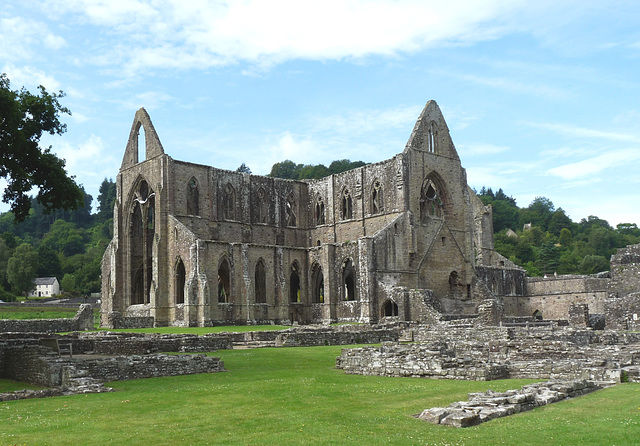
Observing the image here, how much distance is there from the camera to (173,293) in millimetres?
54281

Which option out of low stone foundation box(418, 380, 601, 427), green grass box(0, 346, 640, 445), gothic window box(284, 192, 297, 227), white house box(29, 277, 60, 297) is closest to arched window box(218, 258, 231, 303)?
gothic window box(284, 192, 297, 227)

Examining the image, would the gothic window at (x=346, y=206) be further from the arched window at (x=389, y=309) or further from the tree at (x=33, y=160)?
the tree at (x=33, y=160)

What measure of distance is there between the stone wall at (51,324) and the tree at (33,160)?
1903cm

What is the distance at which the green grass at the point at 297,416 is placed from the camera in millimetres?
11445

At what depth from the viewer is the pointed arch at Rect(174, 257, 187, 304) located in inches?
2139

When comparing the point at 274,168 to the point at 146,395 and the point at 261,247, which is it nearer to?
the point at 261,247

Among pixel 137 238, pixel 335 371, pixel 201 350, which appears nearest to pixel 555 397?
pixel 335 371

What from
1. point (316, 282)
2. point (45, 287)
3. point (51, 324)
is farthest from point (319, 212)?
point (45, 287)

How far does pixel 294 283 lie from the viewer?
62156 millimetres

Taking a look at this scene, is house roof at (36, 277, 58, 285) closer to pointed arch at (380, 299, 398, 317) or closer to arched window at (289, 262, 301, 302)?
arched window at (289, 262, 301, 302)

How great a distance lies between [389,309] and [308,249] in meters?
9.36

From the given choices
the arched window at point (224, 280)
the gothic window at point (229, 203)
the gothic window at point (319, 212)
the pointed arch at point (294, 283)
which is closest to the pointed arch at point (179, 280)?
the arched window at point (224, 280)

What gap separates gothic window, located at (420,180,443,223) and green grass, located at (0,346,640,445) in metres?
40.9

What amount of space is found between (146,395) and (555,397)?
9486 millimetres
